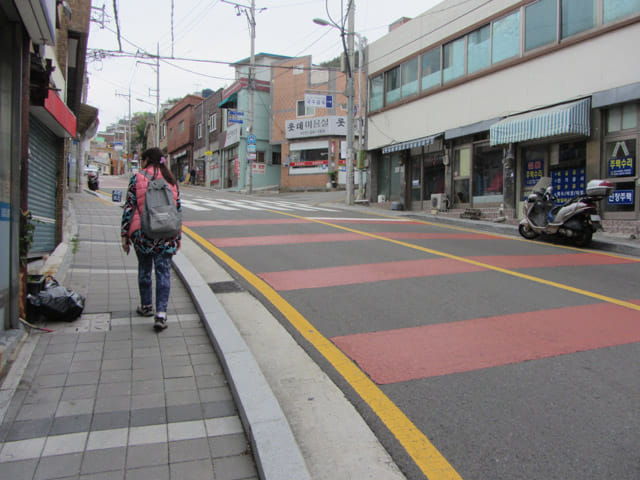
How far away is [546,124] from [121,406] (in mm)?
12631

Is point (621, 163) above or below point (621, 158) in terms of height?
below

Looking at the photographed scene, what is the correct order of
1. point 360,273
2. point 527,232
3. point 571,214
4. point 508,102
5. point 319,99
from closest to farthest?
point 360,273 < point 571,214 < point 527,232 < point 508,102 < point 319,99

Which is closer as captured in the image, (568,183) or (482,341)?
(482,341)

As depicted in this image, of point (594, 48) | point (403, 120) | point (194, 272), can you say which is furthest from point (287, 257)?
point (403, 120)

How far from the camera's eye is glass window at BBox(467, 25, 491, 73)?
16.0 m

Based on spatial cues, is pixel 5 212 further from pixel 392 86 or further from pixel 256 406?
pixel 392 86

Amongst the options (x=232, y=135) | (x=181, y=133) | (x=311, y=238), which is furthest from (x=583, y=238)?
(x=181, y=133)

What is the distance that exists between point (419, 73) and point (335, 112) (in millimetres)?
13560

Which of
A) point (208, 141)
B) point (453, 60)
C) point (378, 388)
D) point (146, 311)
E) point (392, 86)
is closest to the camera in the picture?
point (378, 388)

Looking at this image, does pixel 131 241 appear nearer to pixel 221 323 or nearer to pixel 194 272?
pixel 221 323

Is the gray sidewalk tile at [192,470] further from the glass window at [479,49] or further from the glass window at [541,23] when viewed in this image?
the glass window at [479,49]

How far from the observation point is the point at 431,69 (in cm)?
1867

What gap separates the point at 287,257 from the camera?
8242mm

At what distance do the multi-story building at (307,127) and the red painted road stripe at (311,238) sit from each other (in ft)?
71.6
